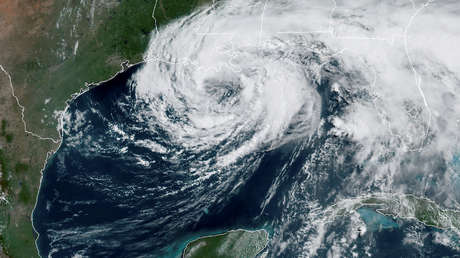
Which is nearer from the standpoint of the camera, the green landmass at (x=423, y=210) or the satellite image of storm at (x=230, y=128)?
the satellite image of storm at (x=230, y=128)

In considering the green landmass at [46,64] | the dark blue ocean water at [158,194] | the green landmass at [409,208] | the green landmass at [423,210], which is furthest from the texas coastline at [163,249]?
the green landmass at [423,210]

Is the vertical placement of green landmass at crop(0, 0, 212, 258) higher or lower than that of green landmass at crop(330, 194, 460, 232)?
higher

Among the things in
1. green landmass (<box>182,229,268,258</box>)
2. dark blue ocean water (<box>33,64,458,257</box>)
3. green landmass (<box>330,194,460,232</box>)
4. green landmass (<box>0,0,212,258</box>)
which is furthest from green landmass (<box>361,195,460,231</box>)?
green landmass (<box>0,0,212,258</box>)

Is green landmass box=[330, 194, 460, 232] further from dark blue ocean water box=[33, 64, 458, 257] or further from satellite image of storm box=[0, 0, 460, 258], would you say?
dark blue ocean water box=[33, 64, 458, 257]

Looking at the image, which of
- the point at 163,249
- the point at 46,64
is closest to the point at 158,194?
the point at 163,249

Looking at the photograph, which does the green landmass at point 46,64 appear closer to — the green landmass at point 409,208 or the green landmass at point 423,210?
the green landmass at point 409,208

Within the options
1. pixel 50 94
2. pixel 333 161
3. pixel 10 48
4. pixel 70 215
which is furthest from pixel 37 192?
pixel 333 161

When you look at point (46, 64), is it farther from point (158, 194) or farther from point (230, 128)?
point (230, 128)
